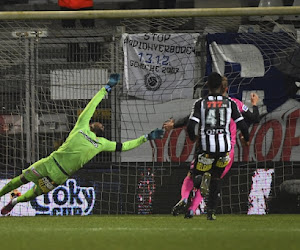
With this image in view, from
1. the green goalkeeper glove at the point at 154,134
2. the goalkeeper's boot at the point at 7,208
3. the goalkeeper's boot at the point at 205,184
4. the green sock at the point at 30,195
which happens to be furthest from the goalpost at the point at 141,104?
the goalkeeper's boot at the point at 205,184

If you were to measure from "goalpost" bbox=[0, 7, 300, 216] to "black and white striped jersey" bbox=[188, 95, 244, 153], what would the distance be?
245 centimetres

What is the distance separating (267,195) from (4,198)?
12.2 ft

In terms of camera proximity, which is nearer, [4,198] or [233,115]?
[233,115]

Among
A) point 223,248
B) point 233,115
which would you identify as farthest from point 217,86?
point 223,248

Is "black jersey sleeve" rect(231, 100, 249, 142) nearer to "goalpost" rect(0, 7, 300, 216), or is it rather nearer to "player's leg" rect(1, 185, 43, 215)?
"goalpost" rect(0, 7, 300, 216)

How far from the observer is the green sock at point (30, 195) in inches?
393

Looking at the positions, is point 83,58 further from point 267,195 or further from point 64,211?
point 267,195

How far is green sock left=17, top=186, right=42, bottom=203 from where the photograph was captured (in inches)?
393

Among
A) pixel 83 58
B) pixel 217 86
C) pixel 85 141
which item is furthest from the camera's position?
pixel 83 58

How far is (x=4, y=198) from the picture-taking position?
35.9 feet

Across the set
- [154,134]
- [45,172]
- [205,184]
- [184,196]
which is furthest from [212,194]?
[45,172]

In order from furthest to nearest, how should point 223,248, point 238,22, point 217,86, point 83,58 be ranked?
point 238,22, point 83,58, point 217,86, point 223,248

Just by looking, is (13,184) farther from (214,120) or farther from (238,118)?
(238,118)

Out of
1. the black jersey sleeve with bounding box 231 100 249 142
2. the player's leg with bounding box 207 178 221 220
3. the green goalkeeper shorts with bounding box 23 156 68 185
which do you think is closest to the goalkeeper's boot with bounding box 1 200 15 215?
the green goalkeeper shorts with bounding box 23 156 68 185
